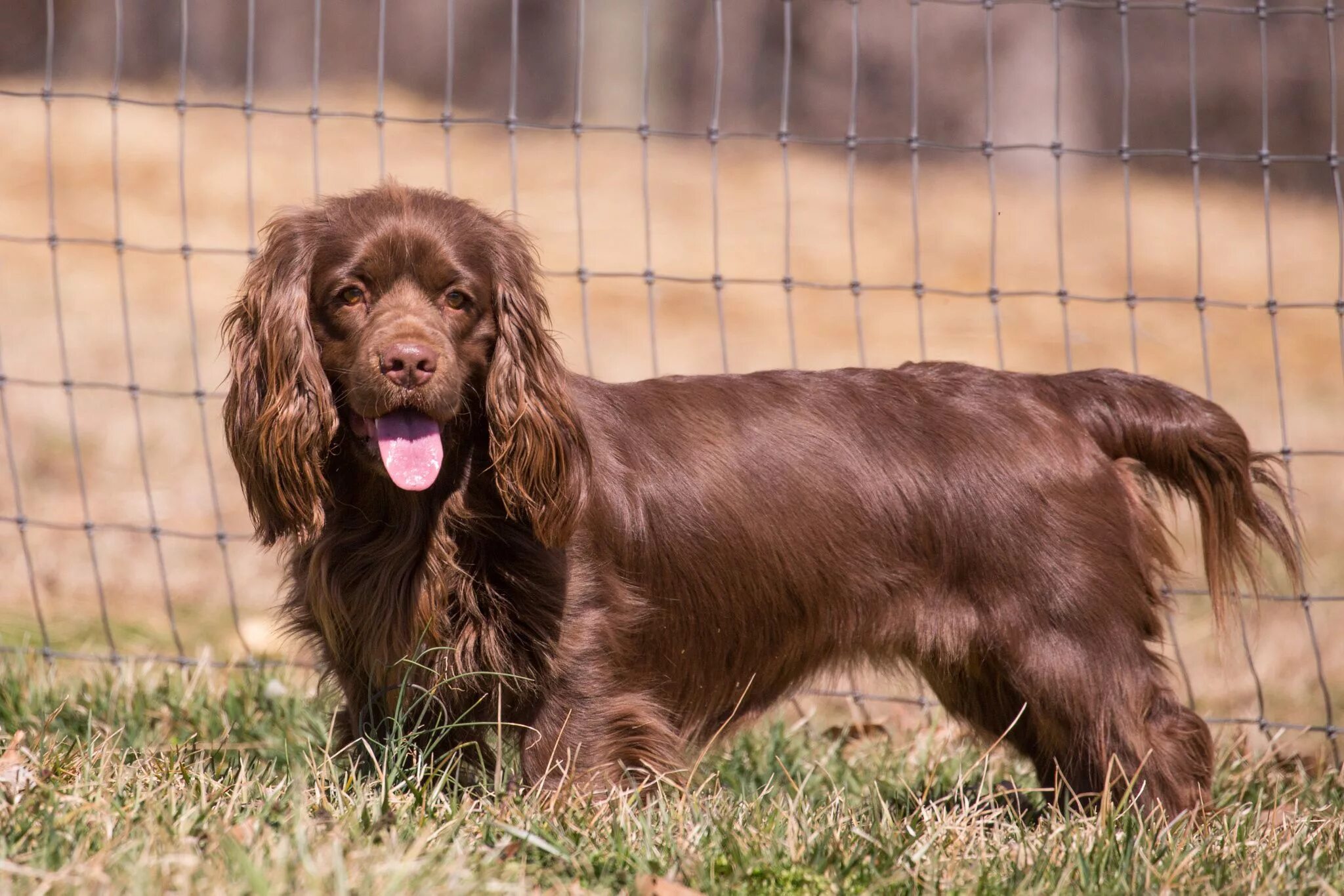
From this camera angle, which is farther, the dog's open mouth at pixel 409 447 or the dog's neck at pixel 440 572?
the dog's neck at pixel 440 572

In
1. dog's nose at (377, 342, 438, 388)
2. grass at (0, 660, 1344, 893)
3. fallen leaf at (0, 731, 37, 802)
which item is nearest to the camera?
grass at (0, 660, 1344, 893)

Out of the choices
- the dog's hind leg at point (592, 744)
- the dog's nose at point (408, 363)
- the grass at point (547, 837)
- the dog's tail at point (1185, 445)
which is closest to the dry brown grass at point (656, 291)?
the dog's tail at point (1185, 445)

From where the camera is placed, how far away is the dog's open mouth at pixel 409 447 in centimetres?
300

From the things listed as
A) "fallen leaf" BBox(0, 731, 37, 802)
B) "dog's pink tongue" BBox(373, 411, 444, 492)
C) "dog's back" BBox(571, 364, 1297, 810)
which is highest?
"dog's pink tongue" BBox(373, 411, 444, 492)

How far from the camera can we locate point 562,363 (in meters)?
3.31

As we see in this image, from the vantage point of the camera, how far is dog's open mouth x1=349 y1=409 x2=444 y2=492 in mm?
3000

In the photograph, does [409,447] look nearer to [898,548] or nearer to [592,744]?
[592,744]

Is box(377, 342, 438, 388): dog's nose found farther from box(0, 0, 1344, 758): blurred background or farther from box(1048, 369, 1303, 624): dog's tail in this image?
box(1048, 369, 1303, 624): dog's tail

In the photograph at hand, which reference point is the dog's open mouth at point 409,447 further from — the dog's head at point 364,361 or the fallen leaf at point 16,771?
the fallen leaf at point 16,771

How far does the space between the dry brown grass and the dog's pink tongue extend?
2.05 feet

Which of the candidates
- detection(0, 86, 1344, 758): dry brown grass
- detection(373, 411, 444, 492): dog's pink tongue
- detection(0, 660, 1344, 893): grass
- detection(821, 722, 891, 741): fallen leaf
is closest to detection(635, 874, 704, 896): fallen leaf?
detection(0, 660, 1344, 893): grass

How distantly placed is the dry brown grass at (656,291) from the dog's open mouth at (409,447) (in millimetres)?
624

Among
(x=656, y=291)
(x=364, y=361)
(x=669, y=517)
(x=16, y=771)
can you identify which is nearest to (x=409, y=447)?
(x=364, y=361)

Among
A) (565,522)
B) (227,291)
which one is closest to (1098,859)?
(565,522)
